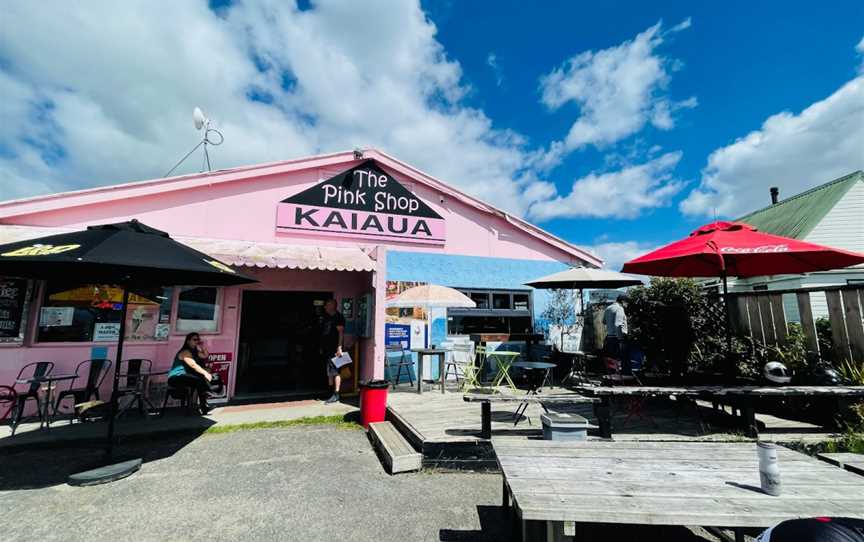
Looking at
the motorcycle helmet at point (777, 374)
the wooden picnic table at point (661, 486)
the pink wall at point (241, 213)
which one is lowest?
the wooden picnic table at point (661, 486)

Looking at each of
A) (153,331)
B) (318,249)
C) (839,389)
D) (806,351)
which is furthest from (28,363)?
(806,351)

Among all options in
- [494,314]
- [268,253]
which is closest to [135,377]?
[268,253]

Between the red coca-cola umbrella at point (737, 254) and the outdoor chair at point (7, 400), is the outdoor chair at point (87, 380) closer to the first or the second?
the outdoor chair at point (7, 400)

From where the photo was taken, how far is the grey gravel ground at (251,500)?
3.04 metres

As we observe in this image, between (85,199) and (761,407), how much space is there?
12.1 m

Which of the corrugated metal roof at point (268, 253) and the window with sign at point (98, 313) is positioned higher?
the corrugated metal roof at point (268, 253)

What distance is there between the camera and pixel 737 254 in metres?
4.52

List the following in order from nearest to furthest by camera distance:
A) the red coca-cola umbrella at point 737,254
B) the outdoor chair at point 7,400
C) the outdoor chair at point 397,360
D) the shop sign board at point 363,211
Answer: the red coca-cola umbrella at point 737,254 → the outdoor chair at point 7,400 → the outdoor chair at point 397,360 → the shop sign board at point 363,211

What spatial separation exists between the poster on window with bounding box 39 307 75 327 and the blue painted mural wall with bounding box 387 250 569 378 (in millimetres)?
6018

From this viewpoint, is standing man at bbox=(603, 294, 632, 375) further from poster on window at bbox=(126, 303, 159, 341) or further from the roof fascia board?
poster on window at bbox=(126, 303, 159, 341)

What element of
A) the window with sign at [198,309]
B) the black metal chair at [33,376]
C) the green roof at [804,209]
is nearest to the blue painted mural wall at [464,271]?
the window with sign at [198,309]

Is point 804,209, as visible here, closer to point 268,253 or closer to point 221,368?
point 268,253

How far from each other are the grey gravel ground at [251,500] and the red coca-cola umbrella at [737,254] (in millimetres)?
3042

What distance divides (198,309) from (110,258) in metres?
4.05
